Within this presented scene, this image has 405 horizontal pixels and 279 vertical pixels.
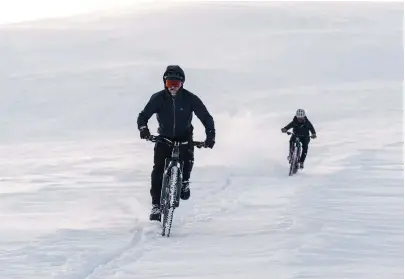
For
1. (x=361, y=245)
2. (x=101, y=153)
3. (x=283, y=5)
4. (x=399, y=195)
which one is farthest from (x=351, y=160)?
(x=283, y=5)

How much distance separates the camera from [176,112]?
816 cm

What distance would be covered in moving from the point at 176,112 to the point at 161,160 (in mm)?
566

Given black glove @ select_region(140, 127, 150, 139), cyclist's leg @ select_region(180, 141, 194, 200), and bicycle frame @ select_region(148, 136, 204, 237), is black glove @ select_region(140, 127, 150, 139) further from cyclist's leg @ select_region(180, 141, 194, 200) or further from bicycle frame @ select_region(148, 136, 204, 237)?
cyclist's leg @ select_region(180, 141, 194, 200)

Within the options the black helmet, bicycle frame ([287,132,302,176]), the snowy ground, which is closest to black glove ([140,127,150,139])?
the black helmet

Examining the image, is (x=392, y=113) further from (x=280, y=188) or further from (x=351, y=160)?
(x=280, y=188)

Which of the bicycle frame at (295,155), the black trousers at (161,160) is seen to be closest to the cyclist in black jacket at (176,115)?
the black trousers at (161,160)

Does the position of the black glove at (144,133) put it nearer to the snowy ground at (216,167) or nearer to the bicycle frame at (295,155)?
the snowy ground at (216,167)

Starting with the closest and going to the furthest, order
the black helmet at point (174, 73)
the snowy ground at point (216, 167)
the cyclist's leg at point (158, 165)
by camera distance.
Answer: the snowy ground at point (216, 167) → the black helmet at point (174, 73) → the cyclist's leg at point (158, 165)

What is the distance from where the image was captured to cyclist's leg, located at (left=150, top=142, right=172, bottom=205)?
832 cm

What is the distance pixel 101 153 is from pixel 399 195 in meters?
16.7

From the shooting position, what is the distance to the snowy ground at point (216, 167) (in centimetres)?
634

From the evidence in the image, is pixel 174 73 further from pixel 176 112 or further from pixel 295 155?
pixel 295 155

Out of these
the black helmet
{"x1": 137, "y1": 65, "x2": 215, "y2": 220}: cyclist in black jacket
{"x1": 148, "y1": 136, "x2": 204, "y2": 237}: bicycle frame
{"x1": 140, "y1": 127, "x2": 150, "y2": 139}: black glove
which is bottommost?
{"x1": 148, "y1": 136, "x2": 204, "y2": 237}: bicycle frame

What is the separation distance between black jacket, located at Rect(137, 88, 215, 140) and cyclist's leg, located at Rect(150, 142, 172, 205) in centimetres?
16
